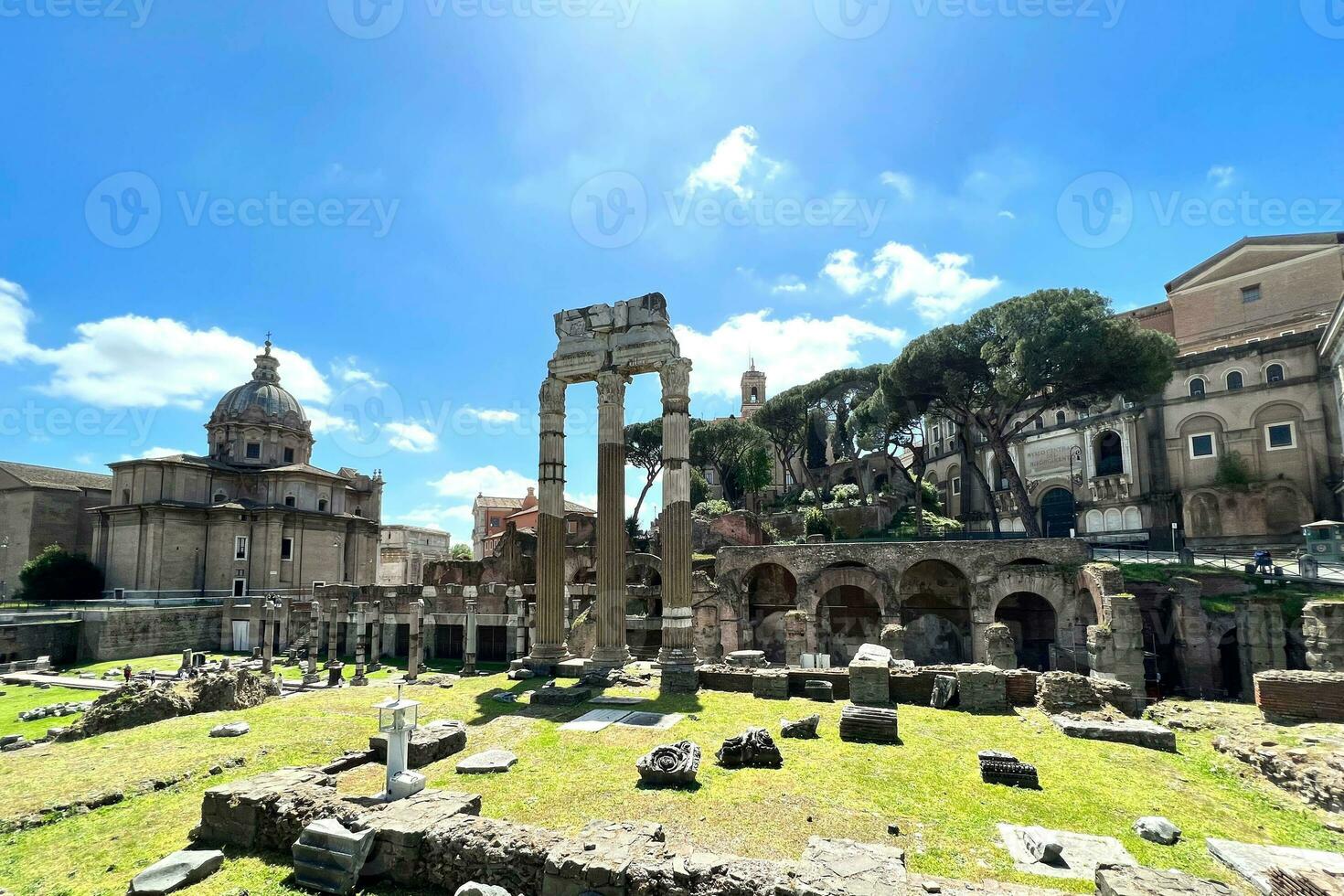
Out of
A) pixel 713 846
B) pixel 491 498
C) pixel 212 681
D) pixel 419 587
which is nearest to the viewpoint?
pixel 713 846

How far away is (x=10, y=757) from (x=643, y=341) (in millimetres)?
15024

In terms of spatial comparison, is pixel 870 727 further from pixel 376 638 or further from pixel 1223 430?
pixel 1223 430

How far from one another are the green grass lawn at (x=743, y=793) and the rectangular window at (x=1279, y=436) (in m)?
27.2

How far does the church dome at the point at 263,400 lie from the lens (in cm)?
4856

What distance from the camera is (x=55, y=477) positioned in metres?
48.0

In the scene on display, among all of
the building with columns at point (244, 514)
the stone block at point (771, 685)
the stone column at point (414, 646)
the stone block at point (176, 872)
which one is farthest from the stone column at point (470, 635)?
the building with columns at point (244, 514)

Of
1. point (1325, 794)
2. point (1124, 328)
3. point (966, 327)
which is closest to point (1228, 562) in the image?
point (1124, 328)

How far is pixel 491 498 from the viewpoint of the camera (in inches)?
3460

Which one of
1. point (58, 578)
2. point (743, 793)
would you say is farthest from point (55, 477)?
point (743, 793)

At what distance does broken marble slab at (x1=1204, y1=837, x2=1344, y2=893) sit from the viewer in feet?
19.8

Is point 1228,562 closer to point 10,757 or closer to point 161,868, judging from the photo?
point 161,868

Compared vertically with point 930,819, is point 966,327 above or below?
above

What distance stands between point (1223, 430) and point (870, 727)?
108 feet

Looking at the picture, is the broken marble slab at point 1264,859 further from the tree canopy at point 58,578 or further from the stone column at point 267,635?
the tree canopy at point 58,578
